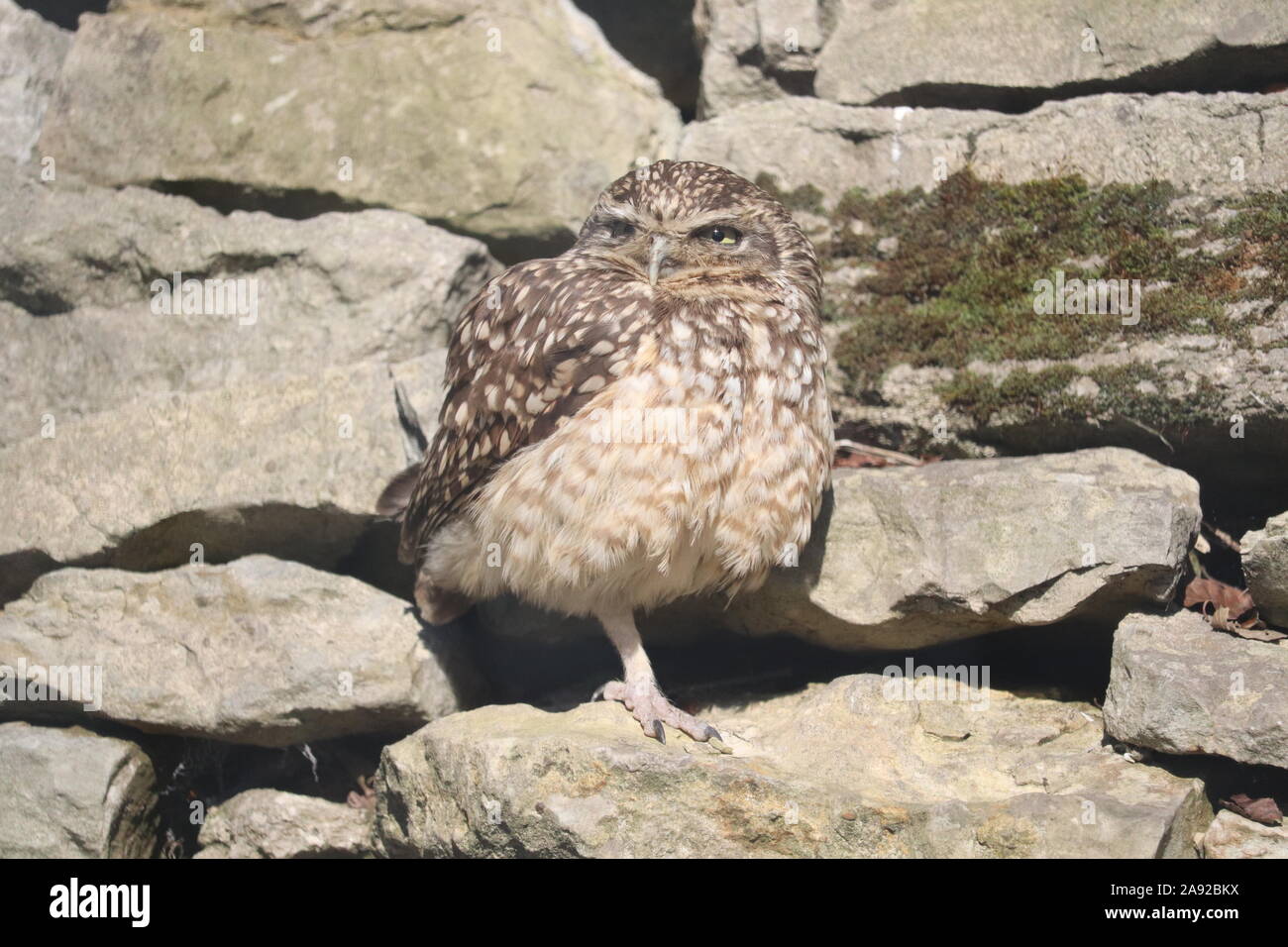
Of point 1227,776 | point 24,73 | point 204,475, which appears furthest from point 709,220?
point 24,73

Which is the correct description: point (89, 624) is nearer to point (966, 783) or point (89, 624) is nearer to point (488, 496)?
point (488, 496)

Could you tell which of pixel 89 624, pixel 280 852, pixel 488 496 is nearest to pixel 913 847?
pixel 488 496

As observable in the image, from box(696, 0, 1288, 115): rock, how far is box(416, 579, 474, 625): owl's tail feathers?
282cm

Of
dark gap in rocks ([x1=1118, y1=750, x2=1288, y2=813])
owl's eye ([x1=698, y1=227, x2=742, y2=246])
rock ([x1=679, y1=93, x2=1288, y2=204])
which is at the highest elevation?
rock ([x1=679, y1=93, x2=1288, y2=204])

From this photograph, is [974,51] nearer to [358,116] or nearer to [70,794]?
[358,116]

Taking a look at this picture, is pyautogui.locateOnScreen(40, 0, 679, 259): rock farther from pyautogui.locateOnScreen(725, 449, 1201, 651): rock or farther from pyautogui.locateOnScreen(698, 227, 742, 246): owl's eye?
pyautogui.locateOnScreen(725, 449, 1201, 651): rock

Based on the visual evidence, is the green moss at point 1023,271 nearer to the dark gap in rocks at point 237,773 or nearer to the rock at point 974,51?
the rock at point 974,51

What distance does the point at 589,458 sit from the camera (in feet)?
13.9

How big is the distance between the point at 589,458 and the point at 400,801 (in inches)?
60.2

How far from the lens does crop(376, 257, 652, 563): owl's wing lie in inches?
172

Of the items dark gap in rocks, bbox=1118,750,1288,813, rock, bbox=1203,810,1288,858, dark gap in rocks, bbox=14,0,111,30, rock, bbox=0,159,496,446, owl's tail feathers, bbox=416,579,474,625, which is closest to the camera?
rock, bbox=1203,810,1288,858

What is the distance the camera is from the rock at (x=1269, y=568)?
4.11 metres

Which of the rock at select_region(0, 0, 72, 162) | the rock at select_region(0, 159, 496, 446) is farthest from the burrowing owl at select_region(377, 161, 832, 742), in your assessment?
the rock at select_region(0, 0, 72, 162)

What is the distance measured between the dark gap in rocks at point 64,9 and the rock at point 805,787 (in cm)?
444
